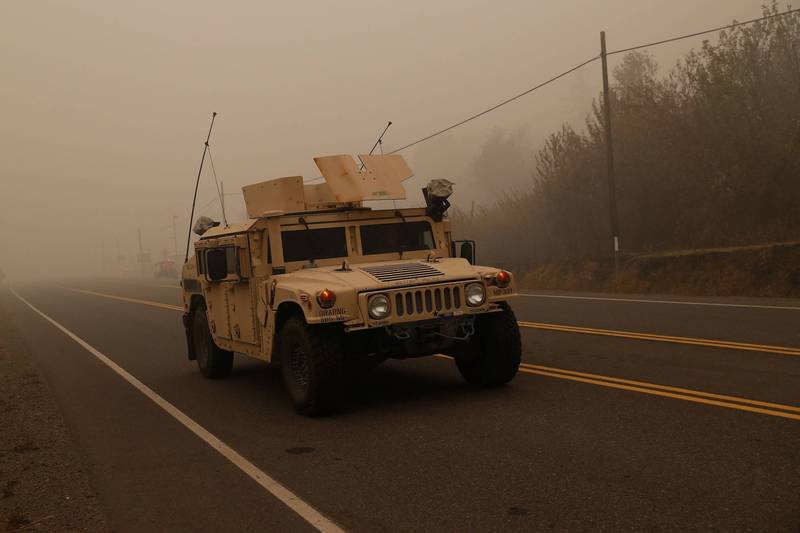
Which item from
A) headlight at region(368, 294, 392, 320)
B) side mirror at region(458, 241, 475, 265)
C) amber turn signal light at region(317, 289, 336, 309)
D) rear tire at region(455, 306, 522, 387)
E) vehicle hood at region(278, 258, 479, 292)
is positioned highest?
side mirror at region(458, 241, 475, 265)

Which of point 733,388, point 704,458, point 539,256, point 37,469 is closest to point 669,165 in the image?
point 539,256

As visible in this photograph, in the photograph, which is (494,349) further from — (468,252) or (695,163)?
(695,163)

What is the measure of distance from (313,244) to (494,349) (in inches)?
88.5

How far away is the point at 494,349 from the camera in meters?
7.61

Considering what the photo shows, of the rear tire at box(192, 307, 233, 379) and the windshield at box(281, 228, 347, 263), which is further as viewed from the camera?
the rear tire at box(192, 307, 233, 379)

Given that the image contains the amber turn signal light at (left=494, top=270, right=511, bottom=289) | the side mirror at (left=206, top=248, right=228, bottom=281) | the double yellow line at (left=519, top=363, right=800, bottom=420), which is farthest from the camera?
the side mirror at (left=206, top=248, right=228, bottom=281)

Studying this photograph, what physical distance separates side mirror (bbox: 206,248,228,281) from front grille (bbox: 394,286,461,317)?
2460 millimetres

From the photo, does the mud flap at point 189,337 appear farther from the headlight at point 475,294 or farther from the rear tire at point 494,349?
the headlight at point 475,294

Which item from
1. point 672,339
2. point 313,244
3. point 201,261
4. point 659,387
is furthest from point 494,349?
point 201,261

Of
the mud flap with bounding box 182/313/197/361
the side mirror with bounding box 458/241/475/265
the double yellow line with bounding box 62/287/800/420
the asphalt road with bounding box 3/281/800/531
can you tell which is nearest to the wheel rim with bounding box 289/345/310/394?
the asphalt road with bounding box 3/281/800/531

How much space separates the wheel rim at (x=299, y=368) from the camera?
7.25 meters

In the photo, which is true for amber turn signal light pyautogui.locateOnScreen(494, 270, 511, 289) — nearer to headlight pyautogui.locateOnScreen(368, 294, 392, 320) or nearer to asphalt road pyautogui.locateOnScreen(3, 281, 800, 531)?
asphalt road pyautogui.locateOnScreen(3, 281, 800, 531)

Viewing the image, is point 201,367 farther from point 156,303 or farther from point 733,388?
point 156,303

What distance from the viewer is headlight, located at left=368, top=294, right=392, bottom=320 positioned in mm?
6840
